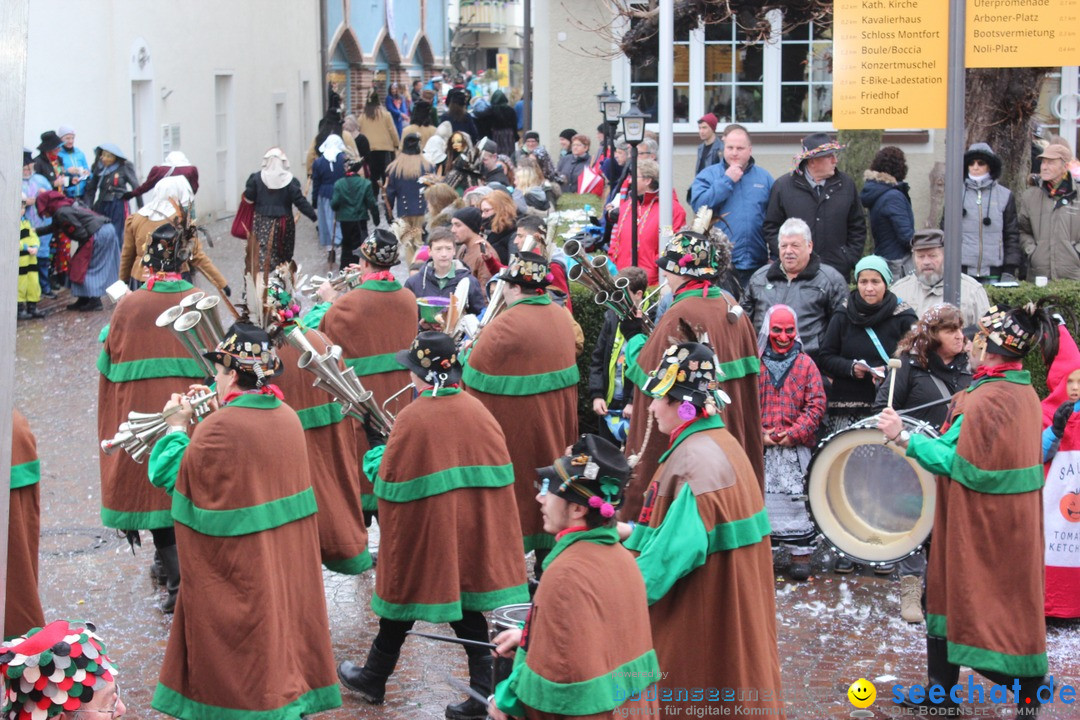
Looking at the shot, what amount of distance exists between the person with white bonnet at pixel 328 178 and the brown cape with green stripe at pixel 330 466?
11835 mm

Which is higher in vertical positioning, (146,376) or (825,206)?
(825,206)

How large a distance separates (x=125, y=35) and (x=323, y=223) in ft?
13.8

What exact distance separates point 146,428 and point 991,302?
21.2 feet

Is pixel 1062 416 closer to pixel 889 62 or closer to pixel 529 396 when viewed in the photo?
pixel 889 62

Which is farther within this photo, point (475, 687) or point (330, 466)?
point (330, 466)

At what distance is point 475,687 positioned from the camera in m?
6.32

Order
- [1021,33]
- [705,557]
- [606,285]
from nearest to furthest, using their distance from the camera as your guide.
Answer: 1. [705,557]
2. [1021,33]
3. [606,285]

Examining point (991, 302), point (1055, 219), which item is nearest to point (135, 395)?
point (991, 302)

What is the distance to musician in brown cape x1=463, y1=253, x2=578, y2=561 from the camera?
7.40 meters

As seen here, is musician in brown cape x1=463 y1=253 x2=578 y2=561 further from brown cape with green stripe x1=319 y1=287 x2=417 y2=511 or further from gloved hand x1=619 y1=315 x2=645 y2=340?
brown cape with green stripe x1=319 y1=287 x2=417 y2=511

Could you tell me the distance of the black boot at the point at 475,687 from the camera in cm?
609

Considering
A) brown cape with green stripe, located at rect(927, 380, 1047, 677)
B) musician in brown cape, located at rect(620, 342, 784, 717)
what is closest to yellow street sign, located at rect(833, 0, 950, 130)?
brown cape with green stripe, located at rect(927, 380, 1047, 677)

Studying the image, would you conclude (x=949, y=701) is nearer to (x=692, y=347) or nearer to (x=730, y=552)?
(x=730, y=552)

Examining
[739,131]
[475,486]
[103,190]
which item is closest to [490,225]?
[739,131]
